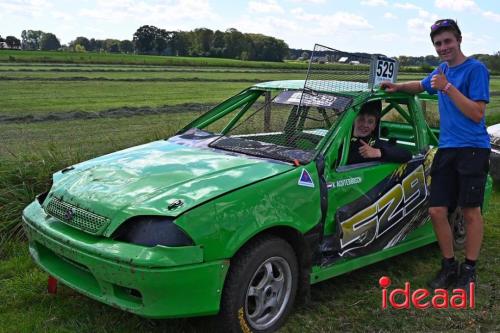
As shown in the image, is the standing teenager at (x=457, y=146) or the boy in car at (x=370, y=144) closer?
the standing teenager at (x=457, y=146)

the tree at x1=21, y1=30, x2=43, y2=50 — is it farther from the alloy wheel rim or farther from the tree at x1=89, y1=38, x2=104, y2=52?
the alloy wheel rim

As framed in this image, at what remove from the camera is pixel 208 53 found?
96.6 m

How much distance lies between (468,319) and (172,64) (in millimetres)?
56565

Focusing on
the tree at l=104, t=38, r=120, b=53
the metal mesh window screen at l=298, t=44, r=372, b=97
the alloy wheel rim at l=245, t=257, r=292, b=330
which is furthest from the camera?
the tree at l=104, t=38, r=120, b=53

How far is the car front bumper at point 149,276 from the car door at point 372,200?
1.09 meters

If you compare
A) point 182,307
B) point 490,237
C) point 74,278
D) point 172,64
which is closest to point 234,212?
point 182,307

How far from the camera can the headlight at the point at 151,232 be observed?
9.97ft

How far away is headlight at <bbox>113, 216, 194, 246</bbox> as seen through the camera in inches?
120

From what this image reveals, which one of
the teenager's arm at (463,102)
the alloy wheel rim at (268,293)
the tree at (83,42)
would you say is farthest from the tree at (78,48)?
the alloy wheel rim at (268,293)

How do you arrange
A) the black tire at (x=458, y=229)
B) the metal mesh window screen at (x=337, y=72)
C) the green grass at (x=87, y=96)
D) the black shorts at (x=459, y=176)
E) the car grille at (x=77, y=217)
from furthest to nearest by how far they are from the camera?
the green grass at (x=87, y=96)
the black tire at (x=458, y=229)
the metal mesh window screen at (x=337, y=72)
the black shorts at (x=459, y=176)
the car grille at (x=77, y=217)

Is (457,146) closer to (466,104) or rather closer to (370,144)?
(466,104)

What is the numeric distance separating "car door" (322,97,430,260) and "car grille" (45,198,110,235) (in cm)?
153

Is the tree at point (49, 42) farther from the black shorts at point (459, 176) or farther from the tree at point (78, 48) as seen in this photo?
the black shorts at point (459, 176)

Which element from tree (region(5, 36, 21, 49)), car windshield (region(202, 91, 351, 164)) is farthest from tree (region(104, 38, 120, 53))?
car windshield (region(202, 91, 351, 164))
